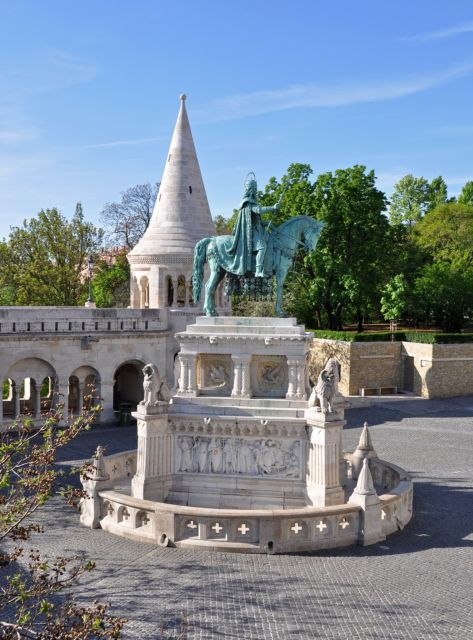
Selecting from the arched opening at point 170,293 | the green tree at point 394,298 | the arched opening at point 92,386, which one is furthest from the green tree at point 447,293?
the arched opening at point 92,386

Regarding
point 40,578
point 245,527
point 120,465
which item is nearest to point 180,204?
point 120,465

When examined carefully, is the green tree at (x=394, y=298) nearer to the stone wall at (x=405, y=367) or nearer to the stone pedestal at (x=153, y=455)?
the stone wall at (x=405, y=367)

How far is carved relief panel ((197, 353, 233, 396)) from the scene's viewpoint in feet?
47.3

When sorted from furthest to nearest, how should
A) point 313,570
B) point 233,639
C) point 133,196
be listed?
point 133,196 → point 313,570 → point 233,639

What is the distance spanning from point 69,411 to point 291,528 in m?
17.2

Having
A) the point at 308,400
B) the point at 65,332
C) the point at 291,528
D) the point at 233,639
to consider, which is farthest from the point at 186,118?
the point at 233,639

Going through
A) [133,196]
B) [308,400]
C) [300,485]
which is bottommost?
[300,485]

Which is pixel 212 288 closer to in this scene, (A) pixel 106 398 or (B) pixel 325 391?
(B) pixel 325 391

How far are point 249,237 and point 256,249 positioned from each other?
31 cm

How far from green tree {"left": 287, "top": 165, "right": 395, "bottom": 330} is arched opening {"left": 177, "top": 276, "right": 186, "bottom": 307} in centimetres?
683

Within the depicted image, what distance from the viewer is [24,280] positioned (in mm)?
36281

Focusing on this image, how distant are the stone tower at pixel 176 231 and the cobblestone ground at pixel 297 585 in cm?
1554

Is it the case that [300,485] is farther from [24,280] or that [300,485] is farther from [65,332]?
[24,280]

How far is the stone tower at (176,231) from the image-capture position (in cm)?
2872
